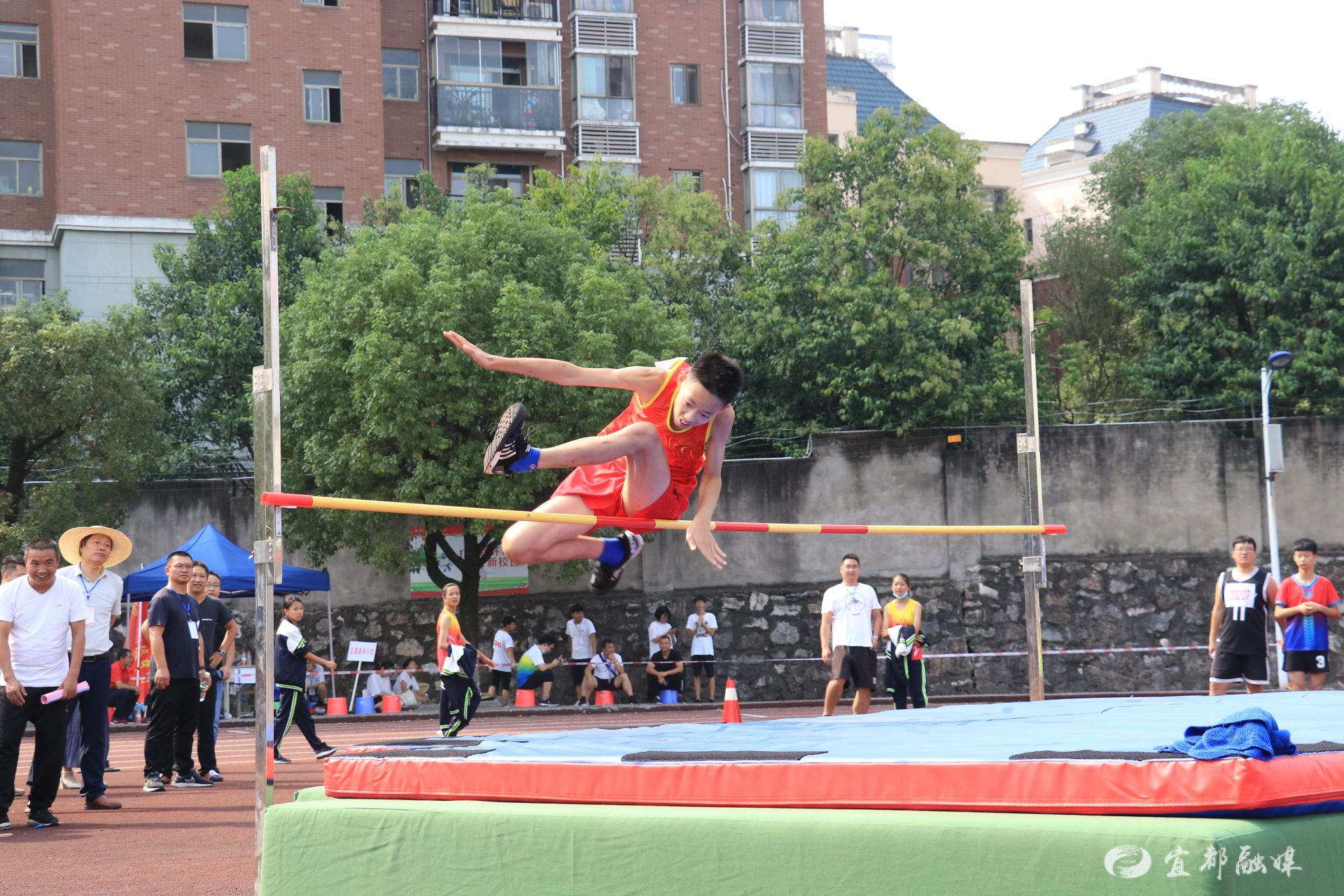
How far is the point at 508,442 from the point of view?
6.42 metres

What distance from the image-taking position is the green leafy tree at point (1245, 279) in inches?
900

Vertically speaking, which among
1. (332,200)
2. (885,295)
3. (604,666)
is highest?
(332,200)

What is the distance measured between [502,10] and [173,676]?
24187 millimetres

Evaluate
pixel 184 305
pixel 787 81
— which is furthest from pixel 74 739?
pixel 787 81

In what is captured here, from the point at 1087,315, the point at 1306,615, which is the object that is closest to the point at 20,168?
the point at 1087,315

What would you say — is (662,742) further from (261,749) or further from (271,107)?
(271,107)

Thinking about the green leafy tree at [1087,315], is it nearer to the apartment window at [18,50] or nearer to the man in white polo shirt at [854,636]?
the man in white polo shirt at [854,636]

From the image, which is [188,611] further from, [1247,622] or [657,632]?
[657,632]

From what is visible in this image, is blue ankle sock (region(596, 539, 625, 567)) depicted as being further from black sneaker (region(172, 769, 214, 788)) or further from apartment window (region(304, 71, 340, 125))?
apartment window (region(304, 71, 340, 125))

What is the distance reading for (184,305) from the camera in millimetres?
25141

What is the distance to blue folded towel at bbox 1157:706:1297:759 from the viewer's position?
418 centimetres

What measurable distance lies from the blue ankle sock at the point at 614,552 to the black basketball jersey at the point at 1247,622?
5.60 meters

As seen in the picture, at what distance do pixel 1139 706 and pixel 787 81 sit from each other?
28392 mm

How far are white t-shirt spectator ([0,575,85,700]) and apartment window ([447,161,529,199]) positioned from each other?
23298 millimetres
